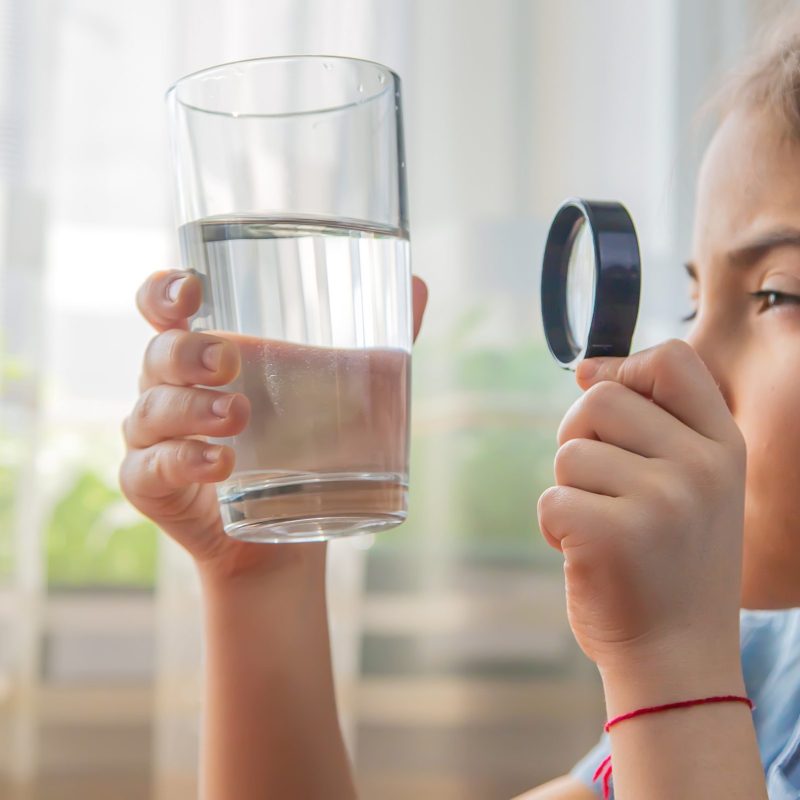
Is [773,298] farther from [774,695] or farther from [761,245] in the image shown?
[774,695]

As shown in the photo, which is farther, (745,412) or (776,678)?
(776,678)

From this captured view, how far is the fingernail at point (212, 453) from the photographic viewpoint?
72cm

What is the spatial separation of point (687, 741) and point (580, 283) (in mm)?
304

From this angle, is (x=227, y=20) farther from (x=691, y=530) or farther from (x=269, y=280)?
(x=691, y=530)

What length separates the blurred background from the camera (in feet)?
5.86

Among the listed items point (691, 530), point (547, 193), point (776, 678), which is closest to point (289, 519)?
point (691, 530)

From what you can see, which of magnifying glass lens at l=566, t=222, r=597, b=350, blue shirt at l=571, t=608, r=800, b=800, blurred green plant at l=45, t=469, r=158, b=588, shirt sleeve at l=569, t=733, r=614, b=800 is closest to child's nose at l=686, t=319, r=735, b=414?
magnifying glass lens at l=566, t=222, r=597, b=350

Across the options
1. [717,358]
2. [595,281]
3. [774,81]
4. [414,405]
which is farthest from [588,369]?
[414,405]

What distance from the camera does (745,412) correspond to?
2.66ft

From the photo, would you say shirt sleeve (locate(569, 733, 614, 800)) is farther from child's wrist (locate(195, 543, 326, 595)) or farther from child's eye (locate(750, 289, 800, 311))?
child's eye (locate(750, 289, 800, 311))

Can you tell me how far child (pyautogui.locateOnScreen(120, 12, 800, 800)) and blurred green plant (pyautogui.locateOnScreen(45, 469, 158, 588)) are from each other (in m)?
0.95

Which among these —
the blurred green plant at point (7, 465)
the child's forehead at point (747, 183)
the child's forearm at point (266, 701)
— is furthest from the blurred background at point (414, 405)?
the child's forehead at point (747, 183)

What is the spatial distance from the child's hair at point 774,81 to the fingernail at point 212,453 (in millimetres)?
483

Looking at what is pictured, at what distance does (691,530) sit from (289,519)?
238 millimetres
